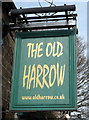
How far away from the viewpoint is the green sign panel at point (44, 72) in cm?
615

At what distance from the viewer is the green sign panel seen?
615 centimetres

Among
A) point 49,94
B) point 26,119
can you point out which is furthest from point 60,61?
point 26,119

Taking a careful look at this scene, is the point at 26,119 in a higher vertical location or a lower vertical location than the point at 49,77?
lower

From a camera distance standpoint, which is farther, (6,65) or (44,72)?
(6,65)

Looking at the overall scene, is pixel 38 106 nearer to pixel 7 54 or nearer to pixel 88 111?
pixel 7 54

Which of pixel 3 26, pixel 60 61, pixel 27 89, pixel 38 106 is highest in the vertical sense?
pixel 3 26

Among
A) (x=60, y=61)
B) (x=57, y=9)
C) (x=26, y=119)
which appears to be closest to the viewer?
(x=60, y=61)

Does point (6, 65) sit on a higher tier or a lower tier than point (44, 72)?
higher

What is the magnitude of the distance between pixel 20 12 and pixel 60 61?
219cm

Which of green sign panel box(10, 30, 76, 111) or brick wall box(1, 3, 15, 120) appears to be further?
brick wall box(1, 3, 15, 120)

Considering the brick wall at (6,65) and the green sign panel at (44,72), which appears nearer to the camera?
the green sign panel at (44,72)

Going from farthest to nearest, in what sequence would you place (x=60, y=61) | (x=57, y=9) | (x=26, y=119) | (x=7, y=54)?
(x=26, y=119)
(x=7, y=54)
(x=57, y=9)
(x=60, y=61)

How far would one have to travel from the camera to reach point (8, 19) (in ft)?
28.1

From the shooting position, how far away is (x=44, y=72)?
21.2 feet
